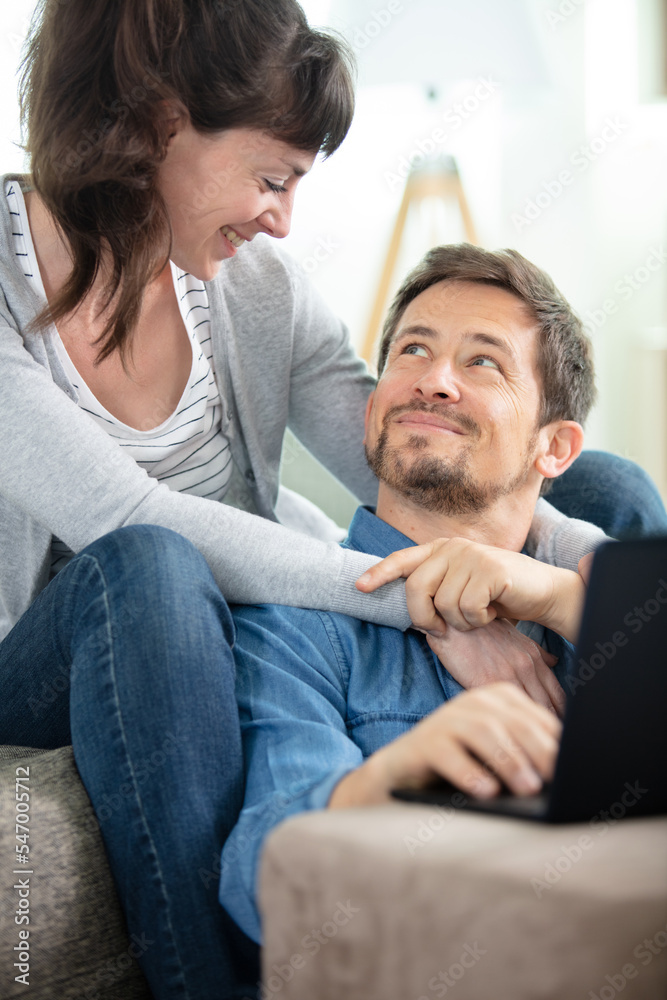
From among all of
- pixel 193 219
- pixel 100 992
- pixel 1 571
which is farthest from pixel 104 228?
pixel 100 992

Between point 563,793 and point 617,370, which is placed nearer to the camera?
point 563,793

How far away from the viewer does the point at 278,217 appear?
130cm

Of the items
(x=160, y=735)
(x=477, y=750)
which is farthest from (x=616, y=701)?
(x=160, y=735)

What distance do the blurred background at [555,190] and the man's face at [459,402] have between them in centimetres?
145

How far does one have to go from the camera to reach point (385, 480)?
135cm

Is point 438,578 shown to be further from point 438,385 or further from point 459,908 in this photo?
point 459,908

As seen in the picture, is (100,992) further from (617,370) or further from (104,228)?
(617,370)

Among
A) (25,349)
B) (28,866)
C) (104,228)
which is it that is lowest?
(28,866)

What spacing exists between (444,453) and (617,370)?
2.36 metres

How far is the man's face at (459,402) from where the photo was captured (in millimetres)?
1312

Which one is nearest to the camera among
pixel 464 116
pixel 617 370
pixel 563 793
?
pixel 563 793

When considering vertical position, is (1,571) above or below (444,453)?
below

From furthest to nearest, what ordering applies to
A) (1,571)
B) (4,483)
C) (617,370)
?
1. (617,370)
2. (1,571)
3. (4,483)

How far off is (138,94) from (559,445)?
83 centimetres
